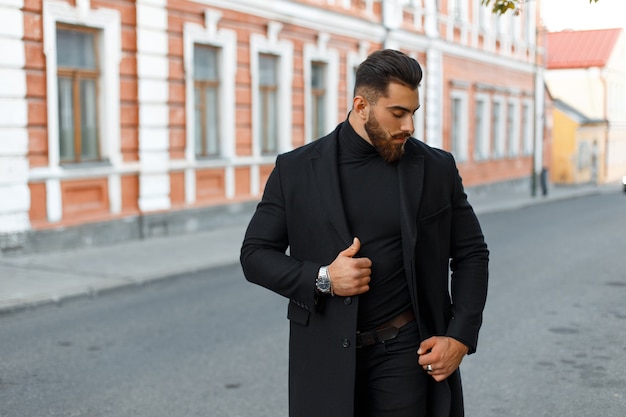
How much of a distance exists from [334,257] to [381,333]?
296 mm

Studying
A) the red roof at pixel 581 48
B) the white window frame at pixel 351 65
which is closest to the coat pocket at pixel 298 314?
the white window frame at pixel 351 65

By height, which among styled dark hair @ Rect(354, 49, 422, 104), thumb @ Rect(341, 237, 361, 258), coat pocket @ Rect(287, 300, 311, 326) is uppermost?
styled dark hair @ Rect(354, 49, 422, 104)

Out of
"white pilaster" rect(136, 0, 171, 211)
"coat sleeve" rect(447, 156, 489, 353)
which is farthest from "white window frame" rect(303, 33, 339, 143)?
"coat sleeve" rect(447, 156, 489, 353)

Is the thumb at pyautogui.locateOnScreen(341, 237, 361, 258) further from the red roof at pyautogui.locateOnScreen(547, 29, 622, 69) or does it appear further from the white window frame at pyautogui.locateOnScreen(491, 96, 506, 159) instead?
the red roof at pyautogui.locateOnScreen(547, 29, 622, 69)

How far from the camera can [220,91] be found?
18.2 m

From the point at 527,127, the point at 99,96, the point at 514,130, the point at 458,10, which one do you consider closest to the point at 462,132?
the point at 458,10

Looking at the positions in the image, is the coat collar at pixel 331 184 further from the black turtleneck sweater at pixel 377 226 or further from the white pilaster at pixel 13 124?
the white pilaster at pixel 13 124

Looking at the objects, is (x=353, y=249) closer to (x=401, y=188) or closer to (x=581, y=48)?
(x=401, y=188)

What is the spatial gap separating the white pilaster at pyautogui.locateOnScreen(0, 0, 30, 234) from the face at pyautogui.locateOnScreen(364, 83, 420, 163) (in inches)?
435

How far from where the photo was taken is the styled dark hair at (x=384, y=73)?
2904mm

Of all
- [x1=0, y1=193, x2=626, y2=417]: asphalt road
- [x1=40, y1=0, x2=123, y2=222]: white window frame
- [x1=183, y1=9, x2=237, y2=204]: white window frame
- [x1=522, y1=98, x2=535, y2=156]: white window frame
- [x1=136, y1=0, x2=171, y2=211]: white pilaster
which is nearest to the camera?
[x1=0, y1=193, x2=626, y2=417]: asphalt road

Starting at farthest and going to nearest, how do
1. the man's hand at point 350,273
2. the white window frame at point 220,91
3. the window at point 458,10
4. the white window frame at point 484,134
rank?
the white window frame at point 484,134
the window at point 458,10
the white window frame at point 220,91
the man's hand at point 350,273

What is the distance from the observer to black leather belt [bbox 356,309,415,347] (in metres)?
3.03

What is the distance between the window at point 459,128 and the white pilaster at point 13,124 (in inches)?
769
